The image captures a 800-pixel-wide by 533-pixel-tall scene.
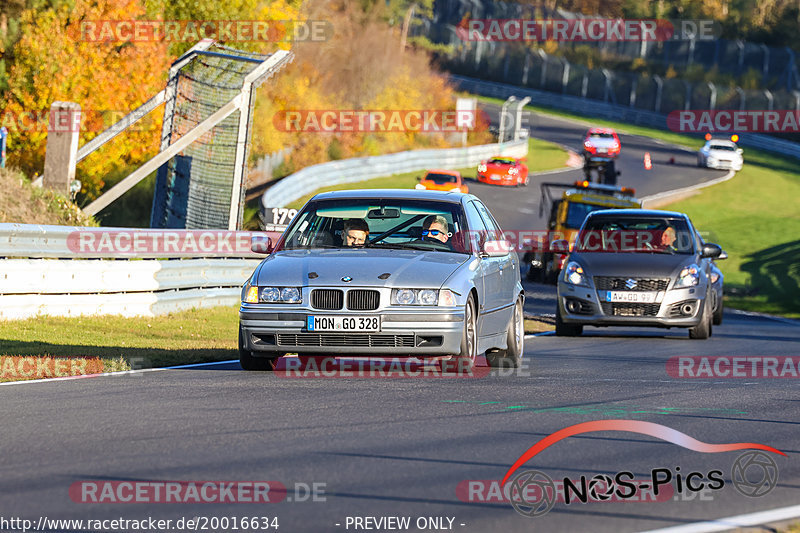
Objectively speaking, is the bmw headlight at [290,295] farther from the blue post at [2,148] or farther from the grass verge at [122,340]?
the blue post at [2,148]

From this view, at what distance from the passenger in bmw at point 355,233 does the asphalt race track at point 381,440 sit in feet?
4.49

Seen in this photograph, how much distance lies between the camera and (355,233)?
11.2m

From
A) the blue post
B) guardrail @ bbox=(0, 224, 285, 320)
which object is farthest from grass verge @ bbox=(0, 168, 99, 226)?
guardrail @ bbox=(0, 224, 285, 320)

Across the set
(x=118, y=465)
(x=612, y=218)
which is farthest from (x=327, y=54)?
(x=118, y=465)

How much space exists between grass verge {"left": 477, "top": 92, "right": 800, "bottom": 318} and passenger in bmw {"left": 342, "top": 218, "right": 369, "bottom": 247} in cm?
1956

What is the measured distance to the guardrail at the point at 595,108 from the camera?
80.4m

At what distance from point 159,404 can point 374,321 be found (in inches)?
79.6

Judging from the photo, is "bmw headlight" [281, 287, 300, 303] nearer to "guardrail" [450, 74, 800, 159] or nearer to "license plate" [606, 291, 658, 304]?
"license plate" [606, 291, 658, 304]

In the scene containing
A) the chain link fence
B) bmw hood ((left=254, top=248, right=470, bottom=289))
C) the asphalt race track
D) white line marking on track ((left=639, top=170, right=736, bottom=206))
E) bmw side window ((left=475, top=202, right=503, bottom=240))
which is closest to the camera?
the asphalt race track

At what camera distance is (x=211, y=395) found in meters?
9.20

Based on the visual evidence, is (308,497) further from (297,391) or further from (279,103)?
(279,103)

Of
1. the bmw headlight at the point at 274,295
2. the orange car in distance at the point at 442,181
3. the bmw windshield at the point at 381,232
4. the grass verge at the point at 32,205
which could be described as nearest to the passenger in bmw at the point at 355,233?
the bmw windshield at the point at 381,232

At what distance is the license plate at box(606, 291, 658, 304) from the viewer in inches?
656

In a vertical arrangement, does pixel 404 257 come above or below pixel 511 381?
above
